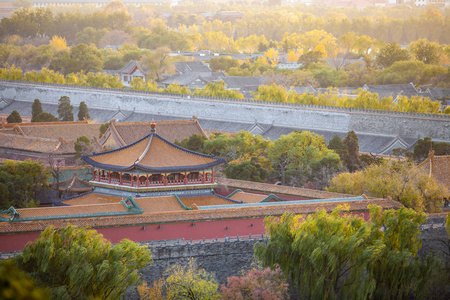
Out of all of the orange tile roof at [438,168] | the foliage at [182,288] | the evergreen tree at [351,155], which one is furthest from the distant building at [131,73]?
the foliage at [182,288]

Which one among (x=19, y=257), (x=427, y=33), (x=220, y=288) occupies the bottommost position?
(x=220, y=288)

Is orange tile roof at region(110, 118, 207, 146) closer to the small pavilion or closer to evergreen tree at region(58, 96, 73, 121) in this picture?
the small pavilion

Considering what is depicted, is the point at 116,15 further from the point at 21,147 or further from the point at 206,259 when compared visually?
the point at 206,259

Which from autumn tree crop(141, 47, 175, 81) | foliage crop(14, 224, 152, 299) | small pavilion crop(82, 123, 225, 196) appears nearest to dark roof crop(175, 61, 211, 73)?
autumn tree crop(141, 47, 175, 81)

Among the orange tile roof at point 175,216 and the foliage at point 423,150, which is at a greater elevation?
the foliage at point 423,150

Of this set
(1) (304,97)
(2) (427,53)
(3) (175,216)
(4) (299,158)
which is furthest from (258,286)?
(2) (427,53)

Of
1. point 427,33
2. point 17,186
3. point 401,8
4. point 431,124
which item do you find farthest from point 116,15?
point 17,186

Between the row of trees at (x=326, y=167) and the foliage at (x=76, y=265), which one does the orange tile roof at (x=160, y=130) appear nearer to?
the row of trees at (x=326, y=167)
